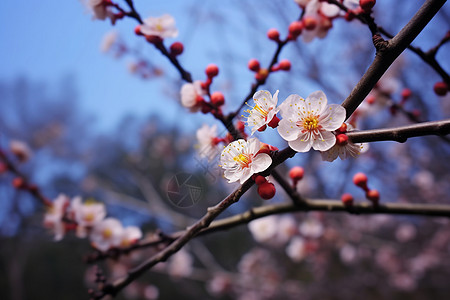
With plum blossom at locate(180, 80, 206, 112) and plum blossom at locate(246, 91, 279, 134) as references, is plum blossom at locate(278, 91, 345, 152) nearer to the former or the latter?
plum blossom at locate(246, 91, 279, 134)

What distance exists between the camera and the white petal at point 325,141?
0.70 metres

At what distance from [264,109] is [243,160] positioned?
13cm

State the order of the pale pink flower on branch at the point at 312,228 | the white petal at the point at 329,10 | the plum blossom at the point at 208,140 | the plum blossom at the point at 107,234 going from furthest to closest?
the pale pink flower on branch at the point at 312,228, the plum blossom at the point at 107,234, the white petal at the point at 329,10, the plum blossom at the point at 208,140

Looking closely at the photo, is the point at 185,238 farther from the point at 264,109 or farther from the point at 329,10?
the point at 329,10

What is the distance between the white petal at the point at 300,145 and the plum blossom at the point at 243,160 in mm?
57

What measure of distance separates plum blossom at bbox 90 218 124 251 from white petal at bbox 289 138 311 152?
3.52ft

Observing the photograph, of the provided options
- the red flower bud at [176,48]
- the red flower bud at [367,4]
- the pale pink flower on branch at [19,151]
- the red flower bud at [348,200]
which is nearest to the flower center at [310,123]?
the red flower bud at [367,4]

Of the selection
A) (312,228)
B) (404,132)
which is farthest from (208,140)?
(312,228)

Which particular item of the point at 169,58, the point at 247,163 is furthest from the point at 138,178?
the point at 247,163

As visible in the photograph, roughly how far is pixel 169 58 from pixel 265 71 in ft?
1.12

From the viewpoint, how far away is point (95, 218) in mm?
1609

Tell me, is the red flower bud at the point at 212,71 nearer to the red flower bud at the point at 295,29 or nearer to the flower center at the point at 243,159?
the red flower bud at the point at 295,29

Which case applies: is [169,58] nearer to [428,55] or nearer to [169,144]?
[428,55]

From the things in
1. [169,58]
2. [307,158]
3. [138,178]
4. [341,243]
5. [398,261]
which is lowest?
[398,261]
